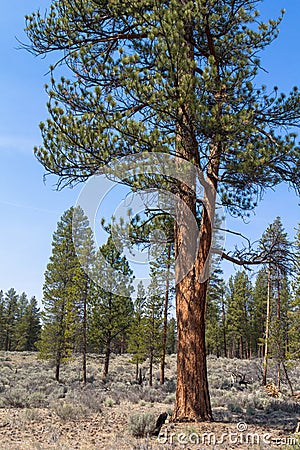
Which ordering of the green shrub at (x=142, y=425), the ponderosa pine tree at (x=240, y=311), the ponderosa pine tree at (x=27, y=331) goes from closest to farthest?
the green shrub at (x=142, y=425) → the ponderosa pine tree at (x=240, y=311) → the ponderosa pine tree at (x=27, y=331)

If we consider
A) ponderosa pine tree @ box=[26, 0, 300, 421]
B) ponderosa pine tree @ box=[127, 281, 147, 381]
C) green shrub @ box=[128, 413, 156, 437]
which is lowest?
green shrub @ box=[128, 413, 156, 437]

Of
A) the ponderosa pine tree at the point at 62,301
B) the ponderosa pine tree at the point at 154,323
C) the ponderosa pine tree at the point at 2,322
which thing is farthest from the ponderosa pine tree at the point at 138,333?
the ponderosa pine tree at the point at 2,322

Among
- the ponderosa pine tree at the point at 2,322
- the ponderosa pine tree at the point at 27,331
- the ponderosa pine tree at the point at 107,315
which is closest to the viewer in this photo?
the ponderosa pine tree at the point at 107,315

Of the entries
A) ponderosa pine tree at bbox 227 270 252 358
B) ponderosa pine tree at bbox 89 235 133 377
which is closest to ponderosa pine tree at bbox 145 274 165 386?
ponderosa pine tree at bbox 89 235 133 377

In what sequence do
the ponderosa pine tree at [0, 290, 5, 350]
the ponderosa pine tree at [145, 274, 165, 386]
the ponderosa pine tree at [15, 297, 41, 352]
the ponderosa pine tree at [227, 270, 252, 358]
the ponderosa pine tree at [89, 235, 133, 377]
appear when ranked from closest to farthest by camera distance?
the ponderosa pine tree at [89, 235, 133, 377]
the ponderosa pine tree at [145, 274, 165, 386]
the ponderosa pine tree at [227, 270, 252, 358]
the ponderosa pine tree at [15, 297, 41, 352]
the ponderosa pine tree at [0, 290, 5, 350]

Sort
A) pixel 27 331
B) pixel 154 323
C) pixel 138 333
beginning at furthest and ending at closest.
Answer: pixel 27 331
pixel 138 333
pixel 154 323

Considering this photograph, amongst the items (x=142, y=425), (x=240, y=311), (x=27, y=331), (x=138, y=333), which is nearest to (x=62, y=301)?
(x=138, y=333)

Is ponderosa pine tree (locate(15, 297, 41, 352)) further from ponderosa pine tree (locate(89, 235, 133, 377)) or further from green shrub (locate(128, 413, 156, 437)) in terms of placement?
green shrub (locate(128, 413, 156, 437))

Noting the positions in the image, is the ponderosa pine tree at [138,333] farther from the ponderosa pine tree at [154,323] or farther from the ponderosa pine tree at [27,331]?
the ponderosa pine tree at [27,331]

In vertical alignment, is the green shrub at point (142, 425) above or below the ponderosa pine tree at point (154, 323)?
below

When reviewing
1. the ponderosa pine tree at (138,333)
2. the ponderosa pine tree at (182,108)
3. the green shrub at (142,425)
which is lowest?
the green shrub at (142,425)

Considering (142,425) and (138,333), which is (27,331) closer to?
(138,333)

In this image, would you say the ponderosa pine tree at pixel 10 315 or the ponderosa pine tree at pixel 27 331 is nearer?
the ponderosa pine tree at pixel 27 331

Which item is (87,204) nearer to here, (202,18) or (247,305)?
(202,18)
